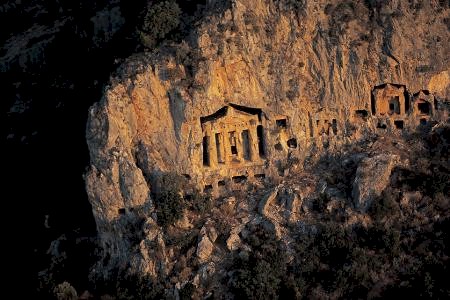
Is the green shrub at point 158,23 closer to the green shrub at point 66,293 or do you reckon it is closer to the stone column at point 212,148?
the stone column at point 212,148

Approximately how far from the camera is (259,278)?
174 feet

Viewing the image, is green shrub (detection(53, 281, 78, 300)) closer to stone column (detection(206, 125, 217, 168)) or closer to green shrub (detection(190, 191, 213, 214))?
green shrub (detection(190, 191, 213, 214))

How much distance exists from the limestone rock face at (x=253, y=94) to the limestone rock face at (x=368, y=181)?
8cm

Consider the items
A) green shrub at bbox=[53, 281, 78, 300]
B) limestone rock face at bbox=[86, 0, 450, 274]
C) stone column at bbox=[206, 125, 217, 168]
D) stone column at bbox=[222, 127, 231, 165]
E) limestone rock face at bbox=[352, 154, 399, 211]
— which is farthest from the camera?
stone column at bbox=[222, 127, 231, 165]

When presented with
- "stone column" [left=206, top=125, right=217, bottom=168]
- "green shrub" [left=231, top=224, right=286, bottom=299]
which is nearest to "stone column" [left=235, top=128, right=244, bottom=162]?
"stone column" [left=206, top=125, right=217, bottom=168]

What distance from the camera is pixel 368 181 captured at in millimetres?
55531

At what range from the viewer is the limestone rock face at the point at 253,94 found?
5484 cm

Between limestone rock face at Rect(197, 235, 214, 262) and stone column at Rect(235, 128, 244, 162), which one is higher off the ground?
stone column at Rect(235, 128, 244, 162)

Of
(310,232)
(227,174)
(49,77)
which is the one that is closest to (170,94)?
(227,174)

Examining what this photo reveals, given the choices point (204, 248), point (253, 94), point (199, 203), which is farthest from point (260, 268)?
point (253, 94)

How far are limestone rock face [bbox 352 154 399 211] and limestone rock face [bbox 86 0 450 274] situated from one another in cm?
8

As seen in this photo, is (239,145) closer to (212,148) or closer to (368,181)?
(212,148)

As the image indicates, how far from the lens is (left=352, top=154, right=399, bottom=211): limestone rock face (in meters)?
55.5

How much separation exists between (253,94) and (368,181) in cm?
765
